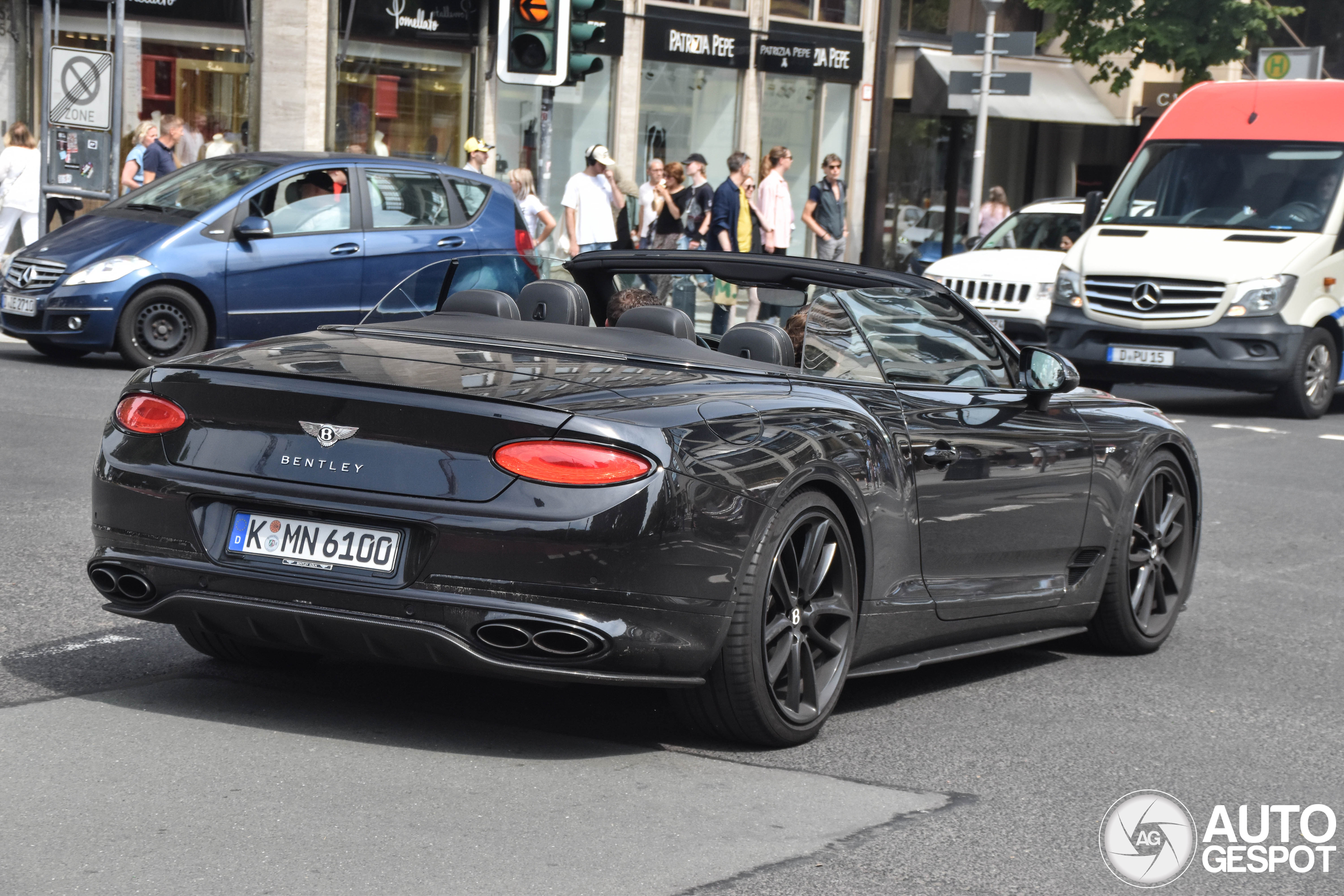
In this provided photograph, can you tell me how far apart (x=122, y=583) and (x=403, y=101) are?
22.1 meters

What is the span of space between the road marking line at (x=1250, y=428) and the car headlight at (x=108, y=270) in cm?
855

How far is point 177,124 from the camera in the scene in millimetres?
20594

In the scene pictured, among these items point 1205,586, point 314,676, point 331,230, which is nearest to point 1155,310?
point 331,230

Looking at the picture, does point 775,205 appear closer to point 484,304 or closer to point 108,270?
point 108,270

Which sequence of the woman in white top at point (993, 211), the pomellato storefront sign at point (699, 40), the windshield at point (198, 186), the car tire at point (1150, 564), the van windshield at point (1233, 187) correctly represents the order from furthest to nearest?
the pomellato storefront sign at point (699, 40) < the woman in white top at point (993, 211) < the van windshield at point (1233, 187) < the windshield at point (198, 186) < the car tire at point (1150, 564)

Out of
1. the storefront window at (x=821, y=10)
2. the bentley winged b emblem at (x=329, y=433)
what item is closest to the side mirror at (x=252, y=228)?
the bentley winged b emblem at (x=329, y=433)

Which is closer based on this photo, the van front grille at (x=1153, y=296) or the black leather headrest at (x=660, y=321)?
the black leather headrest at (x=660, y=321)

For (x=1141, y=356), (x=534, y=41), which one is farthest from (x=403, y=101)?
(x=1141, y=356)

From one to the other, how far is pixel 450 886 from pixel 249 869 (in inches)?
15.9

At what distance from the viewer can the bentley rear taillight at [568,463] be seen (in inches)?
181

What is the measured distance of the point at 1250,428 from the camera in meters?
15.8

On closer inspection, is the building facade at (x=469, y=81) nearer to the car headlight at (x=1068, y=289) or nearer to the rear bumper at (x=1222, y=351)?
the car headlight at (x=1068, y=289)

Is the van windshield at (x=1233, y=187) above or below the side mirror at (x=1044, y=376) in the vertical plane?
above

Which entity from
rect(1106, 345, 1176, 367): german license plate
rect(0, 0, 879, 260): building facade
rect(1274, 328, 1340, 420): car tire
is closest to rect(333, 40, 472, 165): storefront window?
rect(0, 0, 879, 260): building facade
